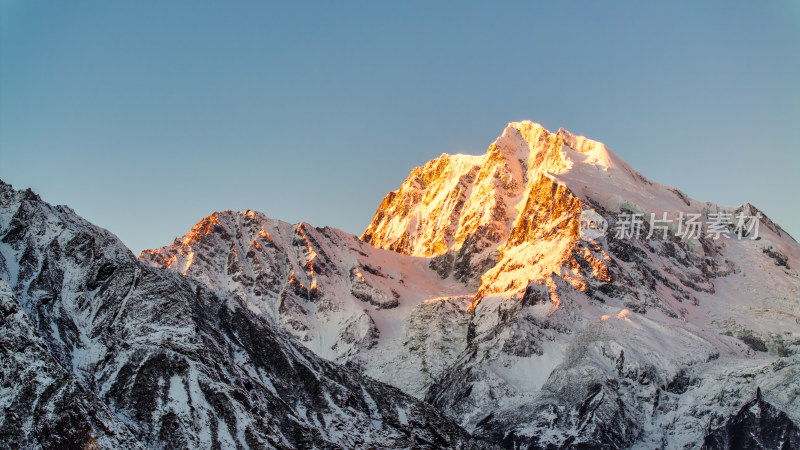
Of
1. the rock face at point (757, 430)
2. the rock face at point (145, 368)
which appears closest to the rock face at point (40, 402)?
the rock face at point (145, 368)

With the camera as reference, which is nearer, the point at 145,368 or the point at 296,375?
the point at 145,368

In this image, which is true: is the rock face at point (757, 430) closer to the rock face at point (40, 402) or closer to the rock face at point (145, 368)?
the rock face at point (145, 368)

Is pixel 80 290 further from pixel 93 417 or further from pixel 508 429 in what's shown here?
pixel 508 429

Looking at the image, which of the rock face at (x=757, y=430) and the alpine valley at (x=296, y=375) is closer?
the alpine valley at (x=296, y=375)

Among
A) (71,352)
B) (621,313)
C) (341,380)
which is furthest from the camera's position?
(621,313)

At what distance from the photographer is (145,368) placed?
3984 inches

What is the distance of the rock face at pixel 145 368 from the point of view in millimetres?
83125

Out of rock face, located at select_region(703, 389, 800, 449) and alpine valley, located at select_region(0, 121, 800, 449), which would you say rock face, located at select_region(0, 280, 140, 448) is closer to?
alpine valley, located at select_region(0, 121, 800, 449)

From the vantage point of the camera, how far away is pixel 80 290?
116438 millimetres

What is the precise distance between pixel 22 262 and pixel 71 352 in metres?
19.1

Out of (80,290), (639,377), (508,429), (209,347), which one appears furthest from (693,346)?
(80,290)

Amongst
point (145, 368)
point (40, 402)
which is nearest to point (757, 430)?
point (145, 368)

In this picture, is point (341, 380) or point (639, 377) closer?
point (341, 380)

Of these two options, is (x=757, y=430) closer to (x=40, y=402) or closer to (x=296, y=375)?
(x=296, y=375)
